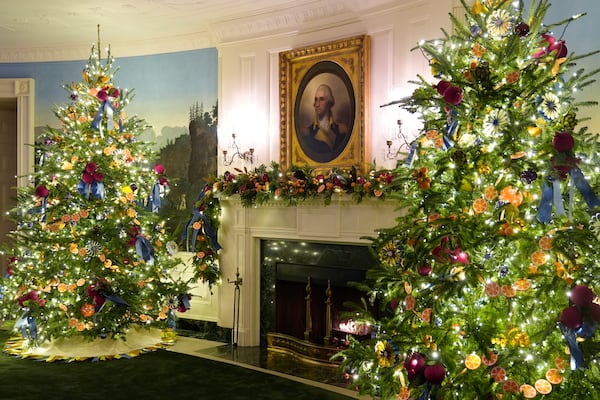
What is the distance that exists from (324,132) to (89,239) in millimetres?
2788

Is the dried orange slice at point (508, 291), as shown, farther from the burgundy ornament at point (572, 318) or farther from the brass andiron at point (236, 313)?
the brass andiron at point (236, 313)

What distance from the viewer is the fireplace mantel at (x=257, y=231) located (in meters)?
6.22

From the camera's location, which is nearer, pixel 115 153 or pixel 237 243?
pixel 115 153

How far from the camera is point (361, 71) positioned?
6199 mm

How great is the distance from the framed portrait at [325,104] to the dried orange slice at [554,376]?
3.18 metres

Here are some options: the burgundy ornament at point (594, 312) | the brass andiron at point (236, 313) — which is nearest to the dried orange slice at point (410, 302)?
the burgundy ornament at point (594, 312)

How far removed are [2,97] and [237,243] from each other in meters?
4.56

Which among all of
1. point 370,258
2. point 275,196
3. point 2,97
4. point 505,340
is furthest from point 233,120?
point 505,340

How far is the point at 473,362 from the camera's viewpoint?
10.8 feet

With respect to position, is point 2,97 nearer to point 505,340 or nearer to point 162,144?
point 162,144

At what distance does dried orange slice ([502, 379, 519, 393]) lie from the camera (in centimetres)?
317

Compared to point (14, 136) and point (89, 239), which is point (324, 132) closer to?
point (89, 239)

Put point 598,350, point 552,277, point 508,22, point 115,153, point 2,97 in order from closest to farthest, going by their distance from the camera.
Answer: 1. point 598,350
2. point 552,277
3. point 508,22
4. point 115,153
5. point 2,97

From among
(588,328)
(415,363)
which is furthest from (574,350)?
(415,363)
